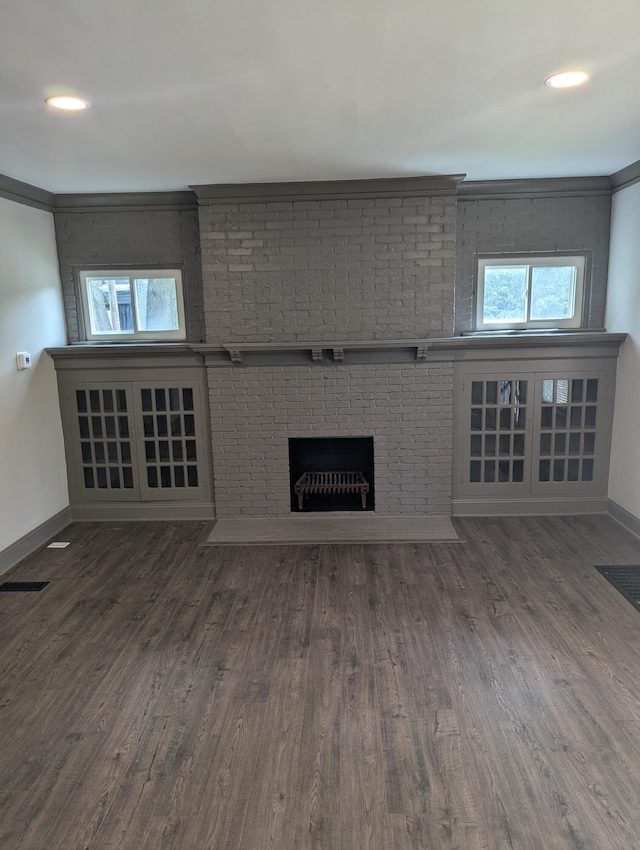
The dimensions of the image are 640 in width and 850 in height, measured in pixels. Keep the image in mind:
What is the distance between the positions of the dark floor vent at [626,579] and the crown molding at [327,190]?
3.06 meters

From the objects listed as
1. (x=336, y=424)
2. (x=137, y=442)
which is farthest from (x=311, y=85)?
(x=137, y=442)

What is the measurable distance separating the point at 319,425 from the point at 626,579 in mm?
2532

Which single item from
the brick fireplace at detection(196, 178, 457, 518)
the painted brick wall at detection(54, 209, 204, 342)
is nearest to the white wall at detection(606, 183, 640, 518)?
the brick fireplace at detection(196, 178, 457, 518)

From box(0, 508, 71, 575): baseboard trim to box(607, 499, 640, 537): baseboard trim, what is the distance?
474 cm

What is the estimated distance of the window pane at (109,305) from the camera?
16.4 ft

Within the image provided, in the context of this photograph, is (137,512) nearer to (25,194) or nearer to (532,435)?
(25,194)

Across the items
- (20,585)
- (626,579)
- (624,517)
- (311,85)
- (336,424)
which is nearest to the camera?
(311,85)

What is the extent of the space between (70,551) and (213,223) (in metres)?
2.87

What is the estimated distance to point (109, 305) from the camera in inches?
198

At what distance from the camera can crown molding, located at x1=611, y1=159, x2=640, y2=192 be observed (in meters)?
4.15

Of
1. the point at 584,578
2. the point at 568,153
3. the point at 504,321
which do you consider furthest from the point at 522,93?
the point at 584,578

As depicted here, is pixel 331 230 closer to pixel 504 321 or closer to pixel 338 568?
pixel 504 321

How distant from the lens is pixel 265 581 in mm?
3826

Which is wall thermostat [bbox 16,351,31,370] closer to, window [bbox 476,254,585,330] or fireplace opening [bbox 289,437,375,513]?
fireplace opening [bbox 289,437,375,513]
